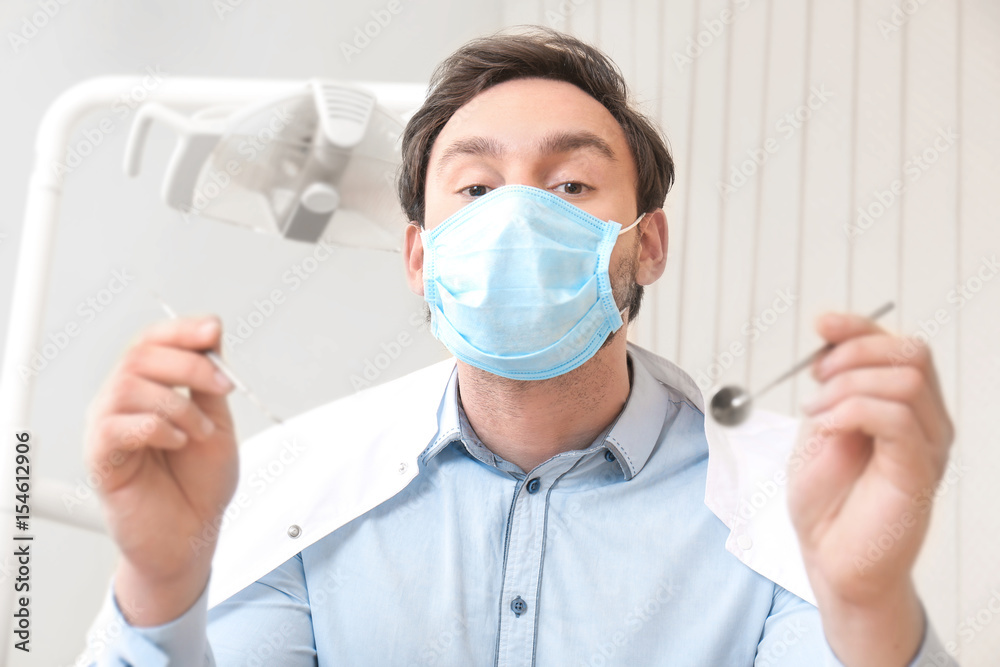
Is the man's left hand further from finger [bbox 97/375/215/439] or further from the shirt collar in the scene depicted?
finger [bbox 97/375/215/439]

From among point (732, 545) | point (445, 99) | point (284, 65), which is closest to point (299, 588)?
point (732, 545)

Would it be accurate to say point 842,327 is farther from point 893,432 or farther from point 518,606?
point 518,606

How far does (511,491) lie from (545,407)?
142 millimetres

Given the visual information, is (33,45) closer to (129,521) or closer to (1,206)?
(1,206)

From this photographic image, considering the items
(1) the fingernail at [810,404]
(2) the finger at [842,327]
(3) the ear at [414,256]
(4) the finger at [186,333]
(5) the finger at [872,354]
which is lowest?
(3) the ear at [414,256]

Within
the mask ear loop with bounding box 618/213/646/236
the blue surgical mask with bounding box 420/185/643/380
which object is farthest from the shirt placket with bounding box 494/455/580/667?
the mask ear loop with bounding box 618/213/646/236

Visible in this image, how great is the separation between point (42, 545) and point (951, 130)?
7.95 ft

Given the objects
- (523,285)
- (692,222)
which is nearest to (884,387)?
(523,285)

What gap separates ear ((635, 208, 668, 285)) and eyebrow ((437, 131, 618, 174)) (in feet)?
0.49

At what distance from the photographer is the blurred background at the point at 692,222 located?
1.74 meters

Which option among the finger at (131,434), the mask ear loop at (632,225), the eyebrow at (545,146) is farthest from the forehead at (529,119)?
the finger at (131,434)

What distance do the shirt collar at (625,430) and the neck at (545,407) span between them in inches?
1.0

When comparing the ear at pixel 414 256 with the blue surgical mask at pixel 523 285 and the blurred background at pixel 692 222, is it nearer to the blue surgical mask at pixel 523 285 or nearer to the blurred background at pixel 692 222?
the blue surgical mask at pixel 523 285

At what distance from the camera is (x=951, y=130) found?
5.74 ft
